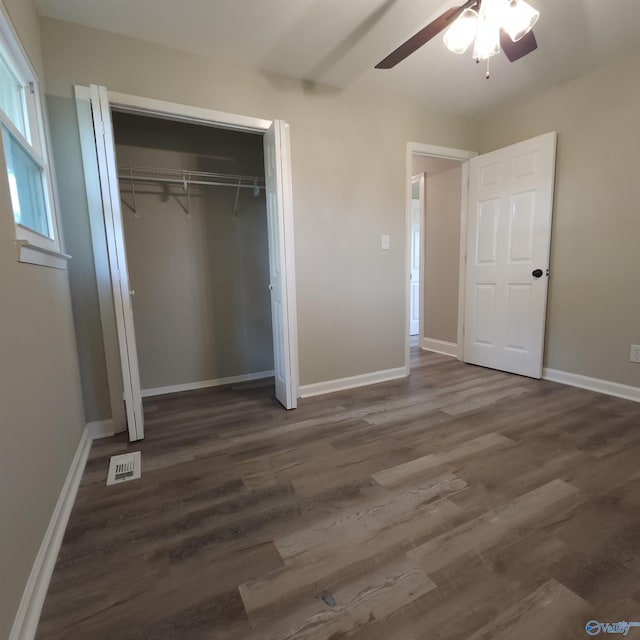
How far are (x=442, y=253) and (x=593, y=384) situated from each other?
201cm

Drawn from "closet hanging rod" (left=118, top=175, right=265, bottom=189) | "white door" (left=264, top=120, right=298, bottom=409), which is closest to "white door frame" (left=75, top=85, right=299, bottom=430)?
"white door" (left=264, top=120, right=298, bottom=409)

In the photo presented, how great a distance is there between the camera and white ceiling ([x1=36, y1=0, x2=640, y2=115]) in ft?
6.25

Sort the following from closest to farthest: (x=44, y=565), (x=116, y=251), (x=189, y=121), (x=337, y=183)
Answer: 1. (x=44, y=565)
2. (x=116, y=251)
3. (x=189, y=121)
4. (x=337, y=183)

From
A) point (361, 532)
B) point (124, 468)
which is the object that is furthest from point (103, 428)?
point (361, 532)

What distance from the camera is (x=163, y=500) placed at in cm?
156

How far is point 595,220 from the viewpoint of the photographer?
2.68 meters

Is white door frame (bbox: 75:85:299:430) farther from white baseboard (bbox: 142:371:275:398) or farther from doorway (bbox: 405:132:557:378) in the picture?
doorway (bbox: 405:132:557:378)

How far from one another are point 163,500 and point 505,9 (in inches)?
106

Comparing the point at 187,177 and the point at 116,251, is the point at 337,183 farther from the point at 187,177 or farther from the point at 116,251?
the point at 116,251

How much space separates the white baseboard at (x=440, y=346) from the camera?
3.98 metres

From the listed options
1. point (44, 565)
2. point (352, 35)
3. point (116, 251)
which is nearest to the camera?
point (44, 565)

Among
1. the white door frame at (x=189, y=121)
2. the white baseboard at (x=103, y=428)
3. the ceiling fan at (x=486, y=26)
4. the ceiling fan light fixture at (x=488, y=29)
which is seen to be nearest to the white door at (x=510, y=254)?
the ceiling fan at (x=486, y=26)

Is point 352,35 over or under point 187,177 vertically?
over

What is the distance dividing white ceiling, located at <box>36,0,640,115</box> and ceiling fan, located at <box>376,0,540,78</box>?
0.45 m
